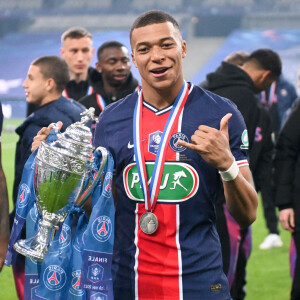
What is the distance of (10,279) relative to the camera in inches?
247

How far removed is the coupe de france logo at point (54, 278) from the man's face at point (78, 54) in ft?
12.4

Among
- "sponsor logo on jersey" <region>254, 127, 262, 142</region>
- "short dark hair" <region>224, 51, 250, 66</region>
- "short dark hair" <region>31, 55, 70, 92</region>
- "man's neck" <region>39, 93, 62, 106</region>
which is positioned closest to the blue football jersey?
"man's neck" <region>39, 93, 62, 106</region>

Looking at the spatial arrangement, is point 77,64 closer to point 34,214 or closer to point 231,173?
point 34,214

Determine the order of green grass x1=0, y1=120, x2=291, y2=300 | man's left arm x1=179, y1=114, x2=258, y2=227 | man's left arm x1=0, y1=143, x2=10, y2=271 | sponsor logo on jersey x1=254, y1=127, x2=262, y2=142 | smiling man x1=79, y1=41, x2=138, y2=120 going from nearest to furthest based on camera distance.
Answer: man's left arm x1=179, y1=114, x2=258, y2=227 < man's left arm x1=0, y1=143, x2=10, y2=271 < sponsor logo on jersey x1=254, y1=127, x2=262, y2=142 < smiling man x1=79, y1=41, x2=138, y2=120 < green grass x1=0, y1=120, x2=291, y2=300

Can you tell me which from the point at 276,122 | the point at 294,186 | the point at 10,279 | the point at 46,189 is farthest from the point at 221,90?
the point at 276,122

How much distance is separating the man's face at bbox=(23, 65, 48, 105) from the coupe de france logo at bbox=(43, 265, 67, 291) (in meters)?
2.09

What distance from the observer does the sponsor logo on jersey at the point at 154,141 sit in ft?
7.99

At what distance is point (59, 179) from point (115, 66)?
3155 millimetres

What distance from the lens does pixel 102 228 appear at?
230cm

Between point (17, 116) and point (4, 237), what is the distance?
19.3 m

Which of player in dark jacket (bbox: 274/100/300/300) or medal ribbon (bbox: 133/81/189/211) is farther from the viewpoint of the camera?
player in dark jacket (bbox: 274/100/300/300)

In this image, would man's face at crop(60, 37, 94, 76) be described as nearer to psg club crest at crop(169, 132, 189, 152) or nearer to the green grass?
the green grass

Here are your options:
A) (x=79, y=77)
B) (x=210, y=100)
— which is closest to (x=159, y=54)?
(x=210, y=100)

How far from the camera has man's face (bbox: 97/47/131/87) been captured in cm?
541
